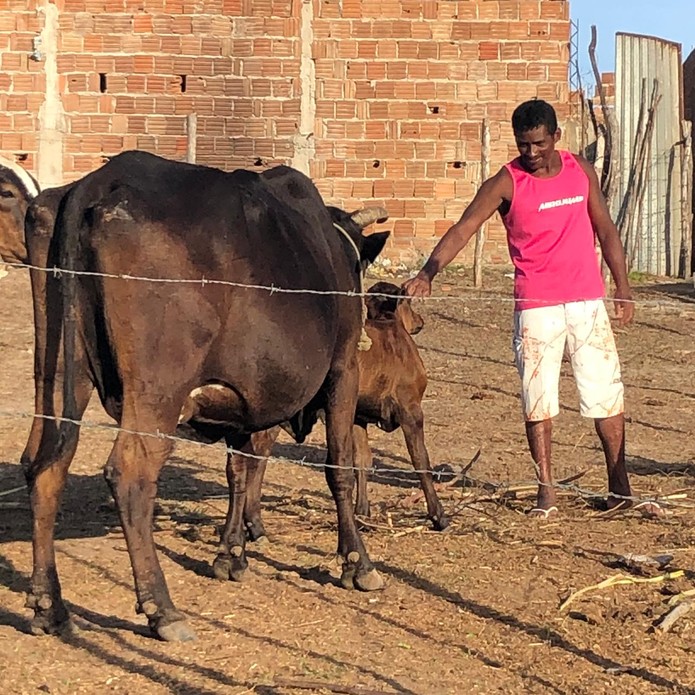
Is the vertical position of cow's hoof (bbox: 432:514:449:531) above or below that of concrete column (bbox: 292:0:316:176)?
below

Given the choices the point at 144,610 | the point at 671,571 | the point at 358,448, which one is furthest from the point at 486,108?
the point at 144,610

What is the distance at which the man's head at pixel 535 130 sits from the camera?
6.67 metres

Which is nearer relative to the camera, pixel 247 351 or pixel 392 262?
pixel 247 351

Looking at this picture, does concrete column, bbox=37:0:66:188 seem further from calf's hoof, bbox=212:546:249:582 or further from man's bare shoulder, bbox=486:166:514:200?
calf's hoof, bbox=212:546:249:582

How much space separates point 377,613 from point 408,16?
12308 millimetres

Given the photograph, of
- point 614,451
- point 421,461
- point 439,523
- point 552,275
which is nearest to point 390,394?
point 421,461

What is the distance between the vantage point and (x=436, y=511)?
7090 millimetres

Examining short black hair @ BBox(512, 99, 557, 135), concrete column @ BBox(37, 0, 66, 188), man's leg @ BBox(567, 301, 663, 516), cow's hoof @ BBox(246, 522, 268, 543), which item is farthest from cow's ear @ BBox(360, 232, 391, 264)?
concrete column @ BBox(37, 0, 66, 188)

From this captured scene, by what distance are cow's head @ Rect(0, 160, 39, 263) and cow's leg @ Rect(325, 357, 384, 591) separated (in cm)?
261

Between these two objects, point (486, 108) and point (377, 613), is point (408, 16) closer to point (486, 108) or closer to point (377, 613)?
point (486, 108)

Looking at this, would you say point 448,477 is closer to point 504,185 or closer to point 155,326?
point 504,185

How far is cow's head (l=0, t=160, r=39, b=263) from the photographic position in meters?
8.12

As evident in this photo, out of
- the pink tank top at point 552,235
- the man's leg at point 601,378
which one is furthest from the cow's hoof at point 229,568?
the man's leg at point 601,378

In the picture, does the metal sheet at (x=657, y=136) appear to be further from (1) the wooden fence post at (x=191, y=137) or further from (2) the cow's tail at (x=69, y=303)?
(2) the cow's tail at (x=69, y=303)
